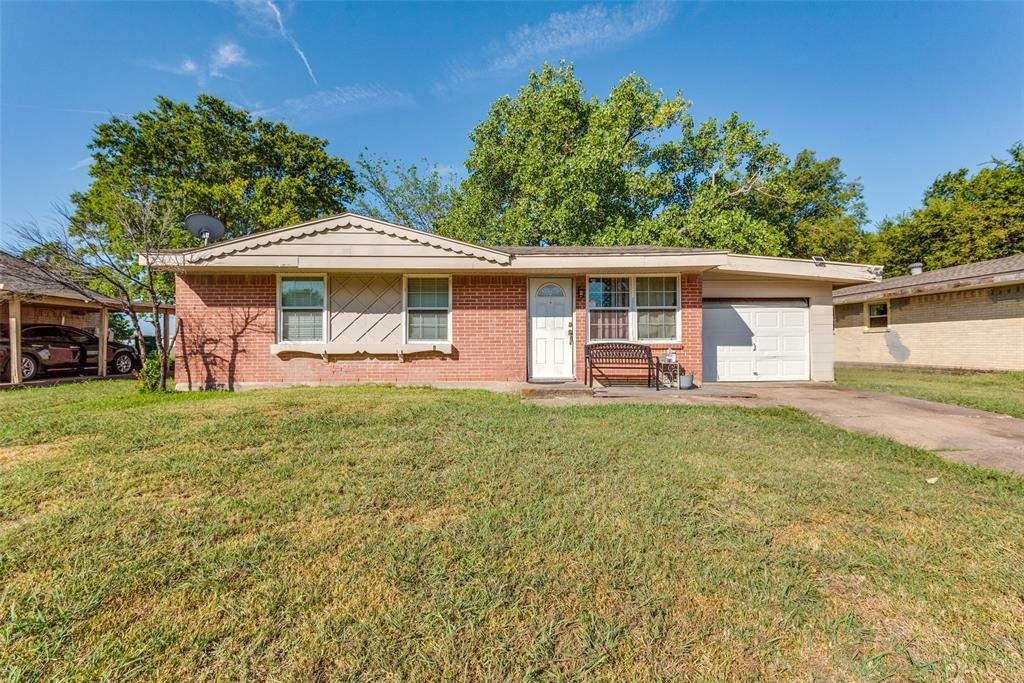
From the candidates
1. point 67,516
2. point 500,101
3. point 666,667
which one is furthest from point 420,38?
point 666,667

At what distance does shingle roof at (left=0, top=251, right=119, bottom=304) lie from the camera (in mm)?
8727

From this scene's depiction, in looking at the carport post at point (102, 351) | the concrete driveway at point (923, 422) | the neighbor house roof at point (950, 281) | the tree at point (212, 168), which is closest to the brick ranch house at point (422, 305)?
the concrete driveway at point (923, 422)

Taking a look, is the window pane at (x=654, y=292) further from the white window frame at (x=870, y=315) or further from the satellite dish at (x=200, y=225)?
the white window frame at (x=870, y=315)

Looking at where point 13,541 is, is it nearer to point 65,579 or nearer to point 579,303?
point 65,579

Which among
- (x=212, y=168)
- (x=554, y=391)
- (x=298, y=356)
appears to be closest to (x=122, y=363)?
(x=298, y=356)

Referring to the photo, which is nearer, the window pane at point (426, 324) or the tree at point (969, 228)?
the window pane at point (426, 324)

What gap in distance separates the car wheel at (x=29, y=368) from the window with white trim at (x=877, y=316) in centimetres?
2576

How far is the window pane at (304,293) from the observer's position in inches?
333

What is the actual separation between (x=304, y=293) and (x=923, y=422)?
10.6 m

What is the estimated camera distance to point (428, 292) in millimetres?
8680

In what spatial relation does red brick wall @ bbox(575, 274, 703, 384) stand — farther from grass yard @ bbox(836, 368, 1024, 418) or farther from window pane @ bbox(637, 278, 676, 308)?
grass yard @ bbox(836, 368, 1024, 418)

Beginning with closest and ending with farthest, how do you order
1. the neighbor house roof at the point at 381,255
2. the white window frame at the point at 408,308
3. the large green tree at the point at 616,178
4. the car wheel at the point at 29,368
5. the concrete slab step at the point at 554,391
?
the concrete slab step at the point at 554,391 → the neighbor house roof at the point at 381,255 → the white window frame at the point at 408,308 → the car wheel at the point at 29,368 → the large green tree at the point at 616,178

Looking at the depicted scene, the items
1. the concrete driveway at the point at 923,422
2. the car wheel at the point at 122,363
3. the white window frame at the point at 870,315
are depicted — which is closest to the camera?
the concrete driveway at the point at 923,422

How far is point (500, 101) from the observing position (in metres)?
20.8
